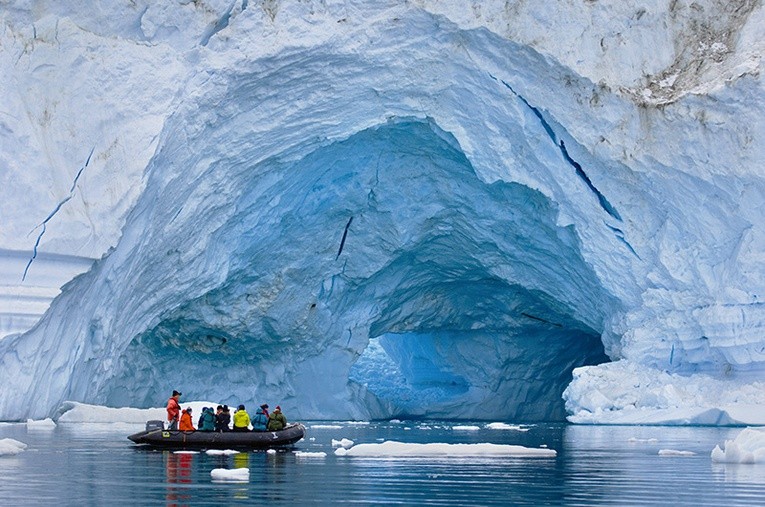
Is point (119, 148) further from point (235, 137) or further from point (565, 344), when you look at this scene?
point (565, 344)

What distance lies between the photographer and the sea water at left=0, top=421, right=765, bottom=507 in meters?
7.58

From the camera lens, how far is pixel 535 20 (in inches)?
847

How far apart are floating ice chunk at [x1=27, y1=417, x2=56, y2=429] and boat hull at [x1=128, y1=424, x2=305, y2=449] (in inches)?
205

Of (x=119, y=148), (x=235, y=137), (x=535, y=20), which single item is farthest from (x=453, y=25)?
(x=119, y=148)

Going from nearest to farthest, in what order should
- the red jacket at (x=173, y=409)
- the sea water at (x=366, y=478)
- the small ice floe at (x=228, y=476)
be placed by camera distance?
the sea water at (x=366, y=478), the small ice floe at (x=228, y=476), the red jacket at (x=173, y=409)

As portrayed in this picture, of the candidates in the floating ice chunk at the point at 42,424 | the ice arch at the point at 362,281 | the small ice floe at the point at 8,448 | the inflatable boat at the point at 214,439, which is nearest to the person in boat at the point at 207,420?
the inflatable boat at the point at 214,439

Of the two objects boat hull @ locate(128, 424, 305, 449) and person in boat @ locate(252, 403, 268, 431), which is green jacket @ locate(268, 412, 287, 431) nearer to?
person in boat @ locate(252, 403, 268, 431)

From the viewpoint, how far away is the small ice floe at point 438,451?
12.7 metres

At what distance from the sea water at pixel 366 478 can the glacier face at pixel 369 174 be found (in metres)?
6.03

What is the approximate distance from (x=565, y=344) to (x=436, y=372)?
4368 millimetres

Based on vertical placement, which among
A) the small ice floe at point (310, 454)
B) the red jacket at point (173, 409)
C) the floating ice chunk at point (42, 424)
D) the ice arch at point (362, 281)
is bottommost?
the small ice floe at point (310, 454)

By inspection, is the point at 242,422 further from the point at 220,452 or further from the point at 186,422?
the point at 220,452

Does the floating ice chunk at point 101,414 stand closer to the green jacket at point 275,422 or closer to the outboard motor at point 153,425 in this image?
the outboard motor at point 153,425

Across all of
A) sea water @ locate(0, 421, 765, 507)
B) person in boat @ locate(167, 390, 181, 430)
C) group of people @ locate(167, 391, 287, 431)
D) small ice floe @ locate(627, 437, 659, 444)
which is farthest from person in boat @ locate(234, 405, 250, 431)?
small ice floe @ locate(627, 437, 659, 444)
